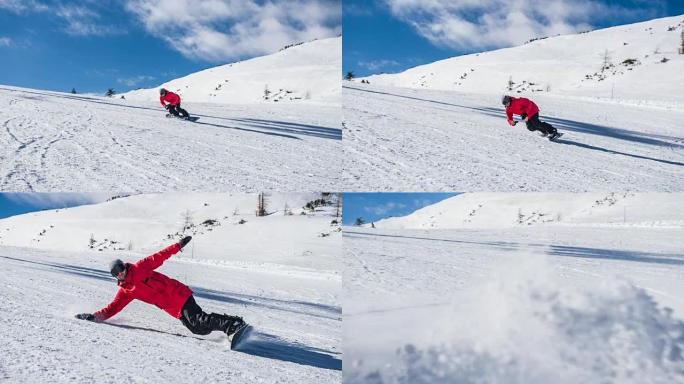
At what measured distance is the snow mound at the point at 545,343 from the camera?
298cm

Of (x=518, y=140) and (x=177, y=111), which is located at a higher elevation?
(x=177, y=111)

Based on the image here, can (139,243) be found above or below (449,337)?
above

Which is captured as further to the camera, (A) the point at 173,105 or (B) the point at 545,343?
(A) the point at 173,105

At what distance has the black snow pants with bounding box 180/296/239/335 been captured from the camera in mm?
3266

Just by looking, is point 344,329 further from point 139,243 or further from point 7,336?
point 139,243

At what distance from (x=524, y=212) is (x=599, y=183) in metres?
1.45

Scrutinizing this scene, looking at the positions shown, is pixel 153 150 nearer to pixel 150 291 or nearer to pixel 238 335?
pixel 150 291

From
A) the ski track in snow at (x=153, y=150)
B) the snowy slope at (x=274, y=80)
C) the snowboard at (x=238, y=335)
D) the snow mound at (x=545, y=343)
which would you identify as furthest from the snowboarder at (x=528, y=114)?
the snowy slope at (x=274, y=80)

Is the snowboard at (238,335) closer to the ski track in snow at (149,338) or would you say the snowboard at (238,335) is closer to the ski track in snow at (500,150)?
the ski track in snow at (149,338)

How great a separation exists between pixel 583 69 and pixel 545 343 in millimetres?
15335

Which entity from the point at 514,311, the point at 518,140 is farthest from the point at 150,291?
the point at 518,140

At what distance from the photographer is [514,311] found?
378 cm

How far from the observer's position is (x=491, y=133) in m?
6.44

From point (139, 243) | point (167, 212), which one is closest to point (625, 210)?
point (167, 212)
